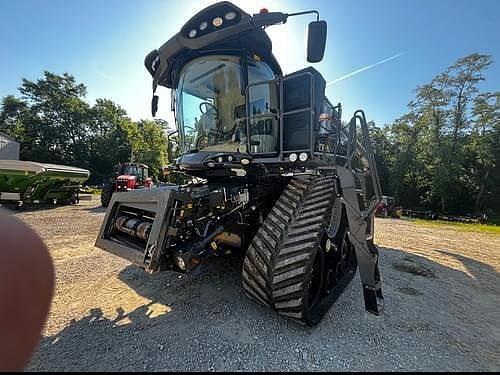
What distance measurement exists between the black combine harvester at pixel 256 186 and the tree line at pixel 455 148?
2710 centimetres

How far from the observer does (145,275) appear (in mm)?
3246

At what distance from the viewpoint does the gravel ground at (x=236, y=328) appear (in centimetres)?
172

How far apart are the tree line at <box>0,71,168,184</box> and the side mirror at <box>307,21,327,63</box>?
3433cm

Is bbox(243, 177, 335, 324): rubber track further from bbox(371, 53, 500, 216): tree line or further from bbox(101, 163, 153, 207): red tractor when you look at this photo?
bbox(371, 53, 500, 216): tree line

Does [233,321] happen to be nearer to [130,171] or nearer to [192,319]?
[192,319]

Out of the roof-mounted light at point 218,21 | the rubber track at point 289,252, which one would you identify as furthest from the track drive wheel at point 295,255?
the roof-mounted light at point 218,21

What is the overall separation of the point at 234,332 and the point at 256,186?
1.61 m

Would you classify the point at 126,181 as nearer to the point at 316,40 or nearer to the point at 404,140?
the point at 316,40

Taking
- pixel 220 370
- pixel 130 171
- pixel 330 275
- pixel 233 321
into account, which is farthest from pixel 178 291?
pixel 130 171

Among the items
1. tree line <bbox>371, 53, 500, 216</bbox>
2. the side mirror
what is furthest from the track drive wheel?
tree line <bbox>371, 53, 500, 216</bbox>

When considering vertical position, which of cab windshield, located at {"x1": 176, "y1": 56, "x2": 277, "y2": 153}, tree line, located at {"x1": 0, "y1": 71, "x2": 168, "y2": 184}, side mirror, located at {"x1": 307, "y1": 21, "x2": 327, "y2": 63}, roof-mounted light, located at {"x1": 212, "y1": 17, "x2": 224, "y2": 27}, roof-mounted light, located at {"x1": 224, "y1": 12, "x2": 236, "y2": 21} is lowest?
cab windshield, located at {"x1": 176, "y1": 56, "x2": 277, "y2": 153}

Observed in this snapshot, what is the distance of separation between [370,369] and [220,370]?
3.32 ft

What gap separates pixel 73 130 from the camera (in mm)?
40312

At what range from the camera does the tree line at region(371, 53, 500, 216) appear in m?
23.1
